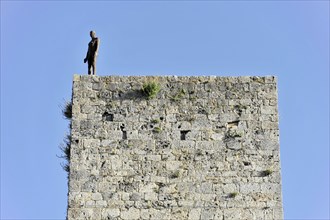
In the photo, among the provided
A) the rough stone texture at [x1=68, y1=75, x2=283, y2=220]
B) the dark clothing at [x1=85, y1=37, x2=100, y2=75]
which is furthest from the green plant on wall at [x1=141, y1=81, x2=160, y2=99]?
the dark clothing at [x1=85, y1=37, x2=100, y2=75]

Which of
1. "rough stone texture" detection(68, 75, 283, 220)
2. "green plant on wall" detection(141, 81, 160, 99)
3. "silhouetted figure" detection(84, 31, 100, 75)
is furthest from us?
"silhouetted figure" detection(84, 31, 100, 75)

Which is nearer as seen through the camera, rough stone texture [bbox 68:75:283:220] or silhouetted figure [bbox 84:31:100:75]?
rough stone texture [bbox 68:75:283:220]

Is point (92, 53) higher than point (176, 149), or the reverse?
point (92, 53)

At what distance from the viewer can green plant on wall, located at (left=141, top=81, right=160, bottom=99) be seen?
22062 mm

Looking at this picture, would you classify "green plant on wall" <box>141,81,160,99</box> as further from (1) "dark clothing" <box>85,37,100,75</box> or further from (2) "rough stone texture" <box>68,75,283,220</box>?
(1) "dark clothing" <box>85,37,100,75</box>

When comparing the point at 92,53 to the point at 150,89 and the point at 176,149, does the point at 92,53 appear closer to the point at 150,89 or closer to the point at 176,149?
the point at 150,89

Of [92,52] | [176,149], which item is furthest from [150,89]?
[92,52]

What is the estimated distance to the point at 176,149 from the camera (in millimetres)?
21781

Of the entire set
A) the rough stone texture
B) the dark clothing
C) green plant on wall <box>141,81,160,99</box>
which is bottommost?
the rough stone texture

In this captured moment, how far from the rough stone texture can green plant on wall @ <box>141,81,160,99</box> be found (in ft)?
0.36

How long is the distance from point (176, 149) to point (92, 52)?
2.63 m

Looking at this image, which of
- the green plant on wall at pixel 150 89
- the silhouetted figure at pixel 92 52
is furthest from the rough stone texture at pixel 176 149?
the silhouetted figure at pixel 92 52

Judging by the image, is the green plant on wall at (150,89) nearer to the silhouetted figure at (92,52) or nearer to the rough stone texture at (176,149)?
the rough stone texture at (176,149)

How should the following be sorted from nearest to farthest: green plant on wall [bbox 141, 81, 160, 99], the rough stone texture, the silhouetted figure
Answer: the rough stone texture → green plant on wall [bbox 141, 81, 160, 99] → the silhouetted figure
